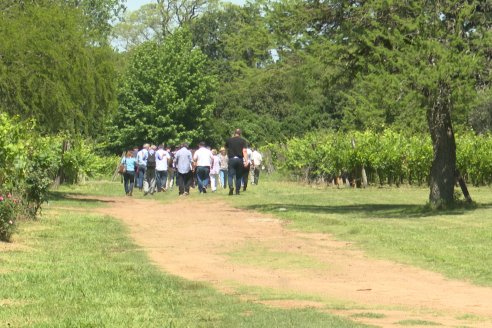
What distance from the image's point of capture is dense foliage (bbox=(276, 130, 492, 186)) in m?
45.5

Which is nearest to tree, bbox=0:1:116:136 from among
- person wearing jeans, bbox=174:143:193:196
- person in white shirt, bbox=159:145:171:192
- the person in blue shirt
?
person wearing jeans, bbox=174:143:193:196

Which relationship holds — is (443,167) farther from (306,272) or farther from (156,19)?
(156,19)

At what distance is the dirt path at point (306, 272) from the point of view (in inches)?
455

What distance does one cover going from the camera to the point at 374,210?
28906 millimetres

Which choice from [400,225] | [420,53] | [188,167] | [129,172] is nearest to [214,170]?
[188,167]

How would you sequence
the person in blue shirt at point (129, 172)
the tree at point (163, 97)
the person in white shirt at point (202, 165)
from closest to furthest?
the person in white shirt at point (202, 165) → the person in blue shirt at point (129, 172) → the tree at point (163, 97)

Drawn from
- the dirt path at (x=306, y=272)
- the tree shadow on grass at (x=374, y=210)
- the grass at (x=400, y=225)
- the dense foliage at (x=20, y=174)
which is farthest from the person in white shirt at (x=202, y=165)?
the dirt path at (x=306, y=272)

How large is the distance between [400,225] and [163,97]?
54707mm

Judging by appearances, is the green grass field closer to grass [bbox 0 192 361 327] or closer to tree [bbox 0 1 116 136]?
grass [bbox 0 192 361 327]

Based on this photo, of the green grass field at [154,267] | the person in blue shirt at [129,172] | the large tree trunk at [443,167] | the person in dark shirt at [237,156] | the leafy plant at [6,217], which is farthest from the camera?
the person in blue shirt at [129,172]

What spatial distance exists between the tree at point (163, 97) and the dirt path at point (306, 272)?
170 feet

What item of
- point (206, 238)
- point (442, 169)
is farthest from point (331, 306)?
point (442, 169)

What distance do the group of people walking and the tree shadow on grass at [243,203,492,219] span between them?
448 centimetres

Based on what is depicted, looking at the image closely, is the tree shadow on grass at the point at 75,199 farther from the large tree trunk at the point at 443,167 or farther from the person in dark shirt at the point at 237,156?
the large tree trunk at the point at 443,167
